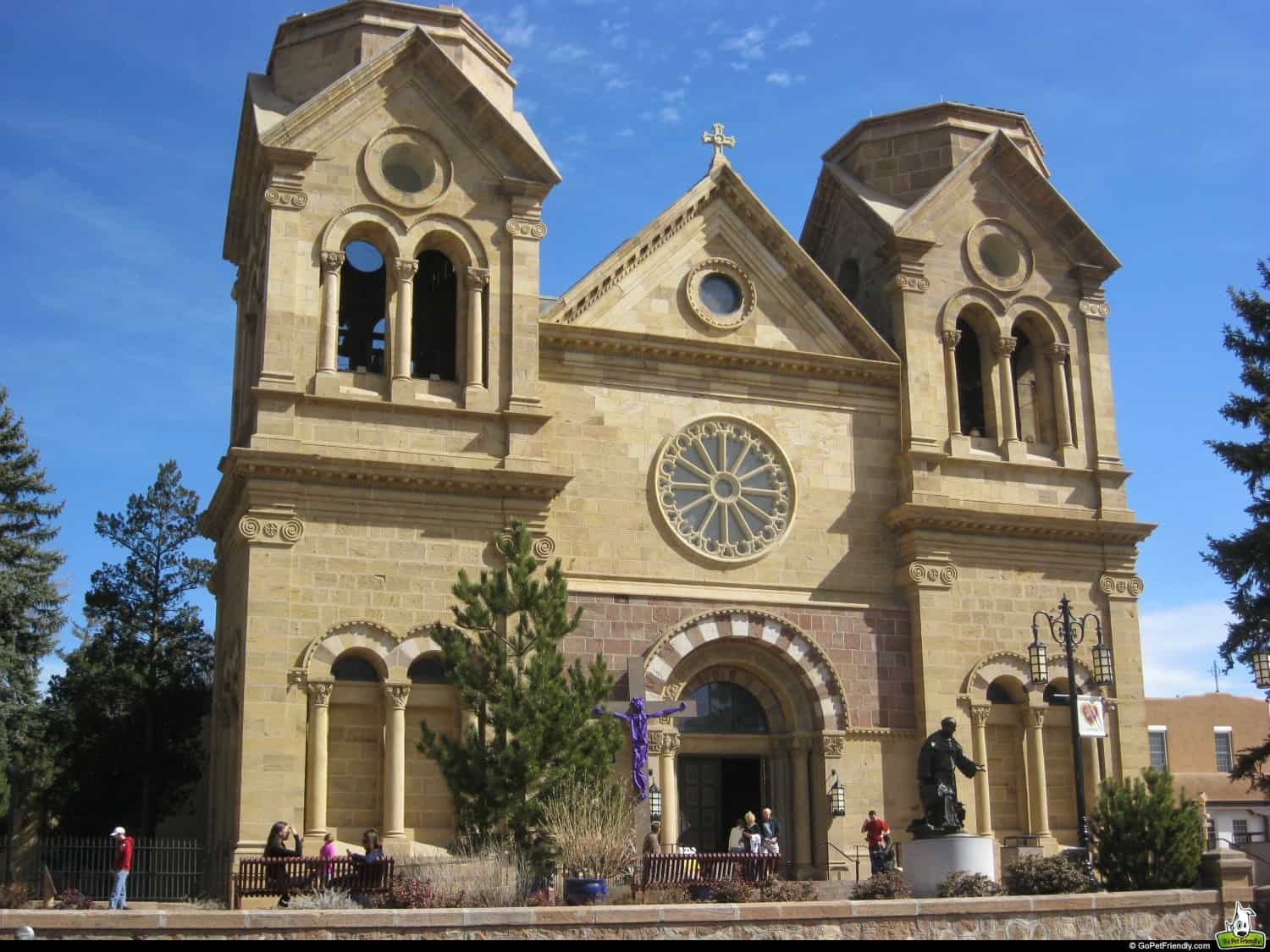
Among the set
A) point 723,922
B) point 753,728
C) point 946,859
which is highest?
point 753,728

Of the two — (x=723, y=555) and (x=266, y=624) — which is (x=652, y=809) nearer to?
(x=723, y=555)

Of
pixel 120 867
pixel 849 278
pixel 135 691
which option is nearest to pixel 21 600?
pixel 135 691

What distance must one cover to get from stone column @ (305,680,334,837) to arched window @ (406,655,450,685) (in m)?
1.66

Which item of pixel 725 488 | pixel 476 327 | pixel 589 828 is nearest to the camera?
pixel 589 828

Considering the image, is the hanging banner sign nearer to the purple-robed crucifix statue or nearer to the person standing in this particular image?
the person standing

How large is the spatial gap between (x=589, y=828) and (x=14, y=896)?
980cm

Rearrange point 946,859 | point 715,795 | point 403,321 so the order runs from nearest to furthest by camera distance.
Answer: point 946,859, point 403,321, point 715,795

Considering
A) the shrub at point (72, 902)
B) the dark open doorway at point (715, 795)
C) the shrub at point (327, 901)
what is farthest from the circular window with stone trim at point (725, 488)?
the shrub at point (72, 902)

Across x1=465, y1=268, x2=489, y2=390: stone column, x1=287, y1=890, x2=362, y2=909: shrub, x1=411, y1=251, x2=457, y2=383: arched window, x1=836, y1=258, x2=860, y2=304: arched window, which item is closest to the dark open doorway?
x1=465, y1=268, x2=489, y2=390: stone column

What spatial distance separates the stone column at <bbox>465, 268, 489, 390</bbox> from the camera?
3016cm

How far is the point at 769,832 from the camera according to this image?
27984 mm

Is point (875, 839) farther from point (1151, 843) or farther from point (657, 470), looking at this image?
point (657, 470)

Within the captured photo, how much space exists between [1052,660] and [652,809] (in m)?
10.2
